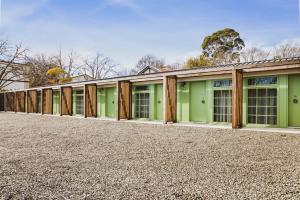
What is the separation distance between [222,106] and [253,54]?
20984 millimetres

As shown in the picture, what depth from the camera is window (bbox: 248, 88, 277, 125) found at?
11.0m

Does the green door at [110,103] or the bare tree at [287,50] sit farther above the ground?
the bare tree at [287,50]

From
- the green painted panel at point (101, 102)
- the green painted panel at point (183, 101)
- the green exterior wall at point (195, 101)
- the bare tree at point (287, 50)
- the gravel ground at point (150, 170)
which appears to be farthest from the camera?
the bare tree at point (287, 50)

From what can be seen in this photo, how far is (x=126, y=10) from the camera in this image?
13.4 meters

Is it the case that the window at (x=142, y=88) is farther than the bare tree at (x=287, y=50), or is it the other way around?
the bare tree at (x=287, y=50)

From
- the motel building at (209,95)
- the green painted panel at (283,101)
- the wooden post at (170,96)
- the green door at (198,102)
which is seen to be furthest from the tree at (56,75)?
the green painted panel at (283,101)

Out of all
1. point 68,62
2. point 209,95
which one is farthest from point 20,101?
point 209,95

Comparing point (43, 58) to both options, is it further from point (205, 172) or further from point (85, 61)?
point (205, 172)

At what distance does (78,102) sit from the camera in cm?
2062

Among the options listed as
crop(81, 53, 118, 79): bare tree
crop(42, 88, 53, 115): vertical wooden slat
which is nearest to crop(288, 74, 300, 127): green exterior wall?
crop(42, 88, 53, 115): vertical wooden slat

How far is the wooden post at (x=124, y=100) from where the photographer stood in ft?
51.6

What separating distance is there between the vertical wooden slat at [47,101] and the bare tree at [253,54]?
21.4 meters

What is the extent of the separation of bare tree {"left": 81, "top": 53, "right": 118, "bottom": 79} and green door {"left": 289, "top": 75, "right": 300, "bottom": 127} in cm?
3793

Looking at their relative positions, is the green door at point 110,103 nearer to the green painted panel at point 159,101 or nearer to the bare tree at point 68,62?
the green painted panel at point 159,101
